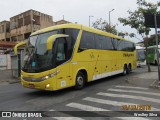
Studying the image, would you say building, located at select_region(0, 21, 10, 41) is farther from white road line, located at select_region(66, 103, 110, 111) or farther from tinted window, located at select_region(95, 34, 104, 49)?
white road line, located at select_region(66, 103, 110, 111)

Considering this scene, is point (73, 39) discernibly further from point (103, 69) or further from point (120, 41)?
point (120, 41)

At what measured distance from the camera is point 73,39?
11203 mm

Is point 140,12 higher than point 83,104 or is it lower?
higher

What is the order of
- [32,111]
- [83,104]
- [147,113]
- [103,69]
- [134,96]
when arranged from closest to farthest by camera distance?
[147,113] → [32,111] → [83,104] → [134,96] → [103,69]

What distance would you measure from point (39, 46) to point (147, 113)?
18.6ft

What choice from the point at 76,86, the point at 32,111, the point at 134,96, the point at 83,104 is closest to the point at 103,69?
the point at 76,86

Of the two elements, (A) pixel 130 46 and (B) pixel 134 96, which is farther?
(A) pixel 130 46

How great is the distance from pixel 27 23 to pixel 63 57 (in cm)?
4065

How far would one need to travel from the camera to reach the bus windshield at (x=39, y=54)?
9805 mm

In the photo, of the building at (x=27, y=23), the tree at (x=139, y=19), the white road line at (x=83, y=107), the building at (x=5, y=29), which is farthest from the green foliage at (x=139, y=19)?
the building at (x=5, y=29)

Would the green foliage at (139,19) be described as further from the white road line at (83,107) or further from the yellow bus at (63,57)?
the white road line at (83,107)

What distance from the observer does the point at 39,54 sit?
32.9 feet

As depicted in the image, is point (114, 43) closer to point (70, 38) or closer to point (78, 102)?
point (70, 38)

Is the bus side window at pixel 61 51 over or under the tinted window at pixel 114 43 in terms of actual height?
under
